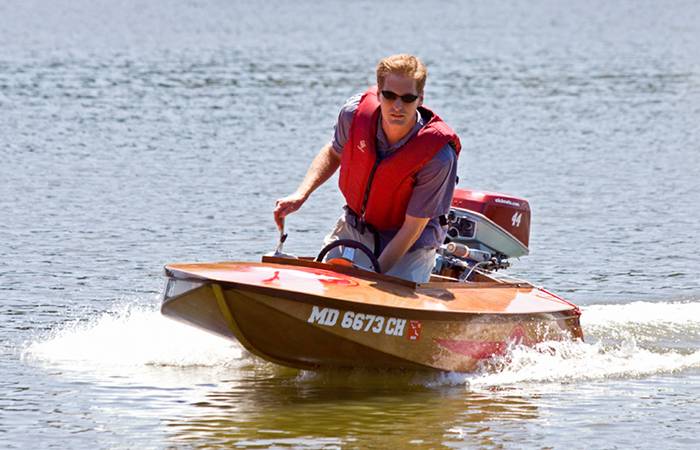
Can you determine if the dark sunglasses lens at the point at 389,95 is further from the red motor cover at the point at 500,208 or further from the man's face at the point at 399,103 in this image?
the red motor cover at the point at 500,208

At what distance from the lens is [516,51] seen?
42.2 metres

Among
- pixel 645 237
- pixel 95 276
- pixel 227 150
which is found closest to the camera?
pixel 95 276

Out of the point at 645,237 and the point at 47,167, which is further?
the point at 47,167

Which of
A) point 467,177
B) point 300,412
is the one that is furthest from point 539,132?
point 300,412

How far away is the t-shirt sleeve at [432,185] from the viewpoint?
9.24 meters

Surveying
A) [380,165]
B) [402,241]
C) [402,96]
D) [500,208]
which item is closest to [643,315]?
[500,208]

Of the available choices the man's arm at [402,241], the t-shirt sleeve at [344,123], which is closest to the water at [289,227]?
the man's arm at [402,241]

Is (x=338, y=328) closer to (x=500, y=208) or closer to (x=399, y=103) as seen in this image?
(x=399, y=103)

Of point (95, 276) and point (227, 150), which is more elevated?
point (227, 150)

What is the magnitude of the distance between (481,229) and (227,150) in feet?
38.9

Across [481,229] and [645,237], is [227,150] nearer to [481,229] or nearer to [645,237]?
[645,237]

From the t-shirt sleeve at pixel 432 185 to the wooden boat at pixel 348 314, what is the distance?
1.49 ft

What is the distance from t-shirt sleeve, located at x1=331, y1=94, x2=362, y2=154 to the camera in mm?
9602

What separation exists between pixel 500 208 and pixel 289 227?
18.3 feet
